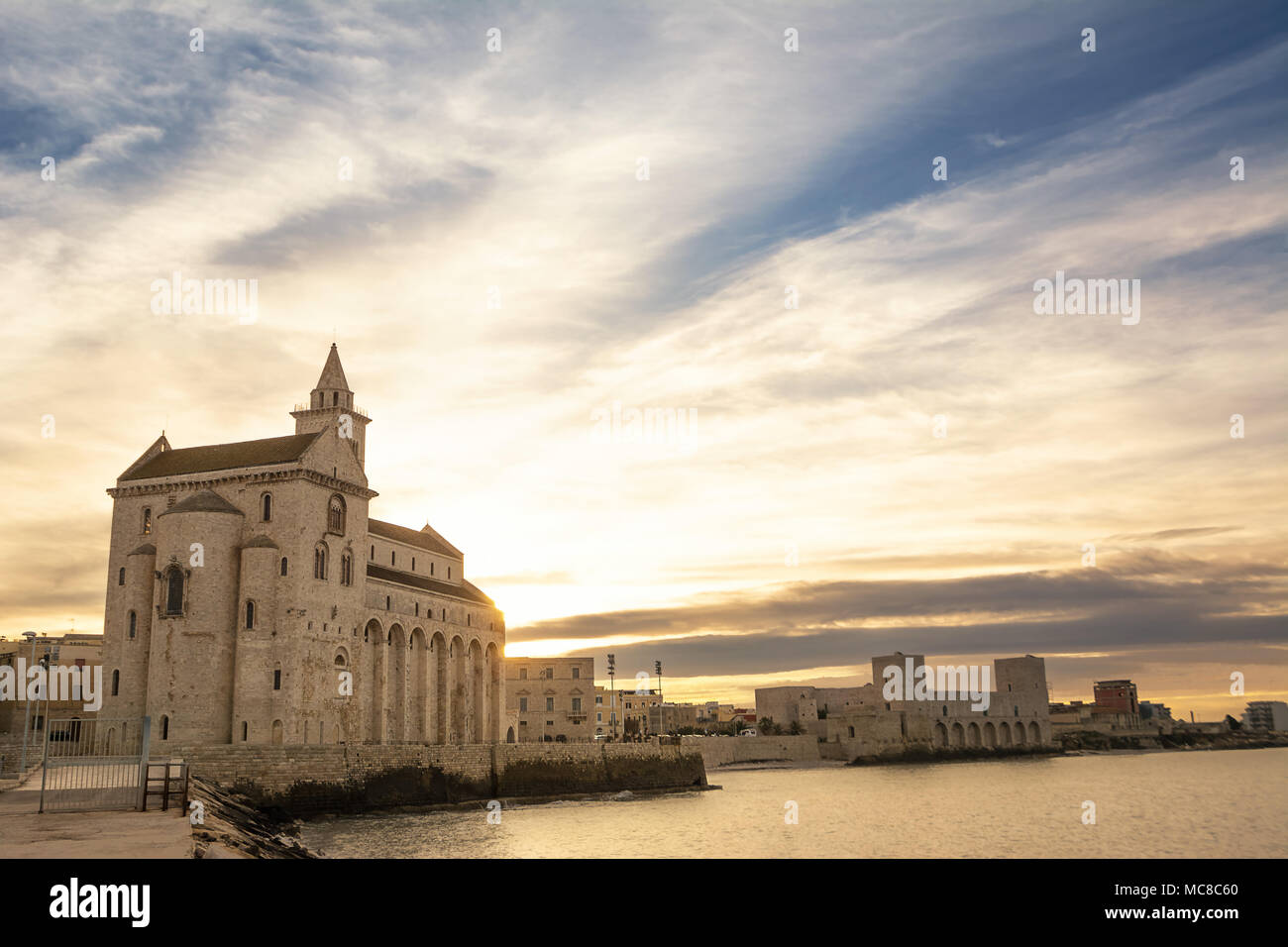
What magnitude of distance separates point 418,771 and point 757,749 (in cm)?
6281

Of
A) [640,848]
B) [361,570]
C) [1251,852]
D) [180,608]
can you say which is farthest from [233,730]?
[1251,852]

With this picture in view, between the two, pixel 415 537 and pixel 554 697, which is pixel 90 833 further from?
pixel 554 697

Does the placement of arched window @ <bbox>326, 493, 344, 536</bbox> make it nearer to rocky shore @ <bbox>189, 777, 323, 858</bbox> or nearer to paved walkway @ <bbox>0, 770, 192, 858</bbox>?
rocky shore @ <bbox>189, 777, 323, 858</bbox>

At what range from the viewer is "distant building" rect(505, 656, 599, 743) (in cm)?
9825

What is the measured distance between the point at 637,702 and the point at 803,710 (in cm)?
2183

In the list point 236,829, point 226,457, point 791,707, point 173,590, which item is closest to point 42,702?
point 173,590

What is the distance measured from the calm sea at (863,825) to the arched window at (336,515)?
17.4 metres

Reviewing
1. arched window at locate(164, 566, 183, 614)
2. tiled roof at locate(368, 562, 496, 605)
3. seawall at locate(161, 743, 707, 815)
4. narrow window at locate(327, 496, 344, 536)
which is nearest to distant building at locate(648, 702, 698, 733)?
tiled roof at locate(368, 562, 496, 605)

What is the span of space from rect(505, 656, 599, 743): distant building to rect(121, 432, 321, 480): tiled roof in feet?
151

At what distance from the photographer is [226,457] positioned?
60.2 m

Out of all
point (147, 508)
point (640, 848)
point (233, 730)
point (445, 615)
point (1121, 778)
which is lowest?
point (1121, 778)

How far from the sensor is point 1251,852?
38.0m
